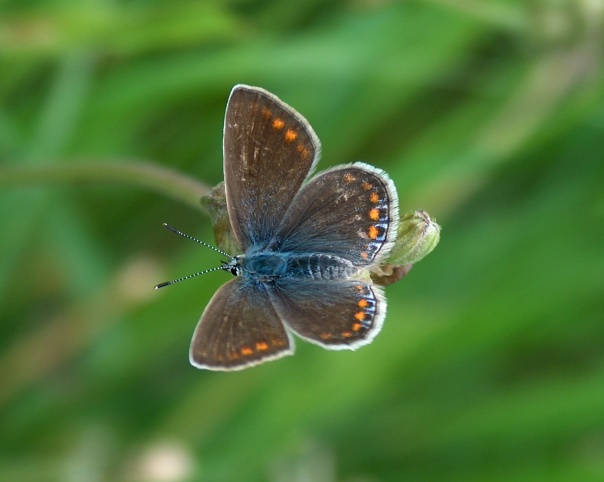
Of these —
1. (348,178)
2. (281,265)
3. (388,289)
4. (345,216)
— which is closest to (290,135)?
(348,178)

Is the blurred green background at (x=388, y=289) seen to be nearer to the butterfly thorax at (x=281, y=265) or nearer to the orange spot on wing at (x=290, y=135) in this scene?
the butterfly thorax at (x=281, y=265)

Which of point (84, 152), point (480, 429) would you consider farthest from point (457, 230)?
point (84, 152)

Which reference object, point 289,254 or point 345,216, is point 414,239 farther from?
point 289,254

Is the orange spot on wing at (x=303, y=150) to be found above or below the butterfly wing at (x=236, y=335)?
above

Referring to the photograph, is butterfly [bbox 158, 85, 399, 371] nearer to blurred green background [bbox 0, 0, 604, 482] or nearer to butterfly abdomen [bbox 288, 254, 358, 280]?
butterfly abdomen [bbox 288, 254, 358, 280]

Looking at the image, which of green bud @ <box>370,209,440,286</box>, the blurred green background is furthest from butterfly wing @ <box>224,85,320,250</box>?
the blurred green background

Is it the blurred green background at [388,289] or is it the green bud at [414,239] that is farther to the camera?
the blurred green background at [388,289]

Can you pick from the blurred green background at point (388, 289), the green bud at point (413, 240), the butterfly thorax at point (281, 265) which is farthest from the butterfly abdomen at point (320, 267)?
the blurred green background at point (388, 289)

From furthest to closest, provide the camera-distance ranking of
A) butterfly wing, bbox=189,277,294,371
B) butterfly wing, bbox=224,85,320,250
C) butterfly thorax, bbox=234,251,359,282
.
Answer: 1. butterfly thorax, bbox=234,251,359,282
2. butterfly wing, bbox=224,85,320,250
3. butterfly wing, bbox=189,277,294,371
